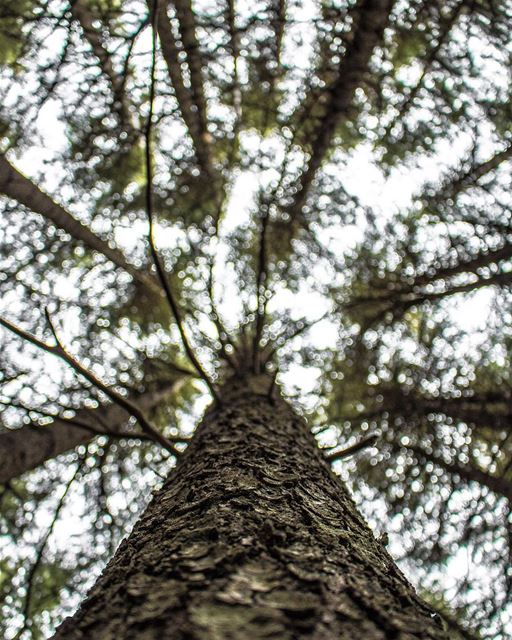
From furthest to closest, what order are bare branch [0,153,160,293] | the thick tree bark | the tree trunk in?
the thick tree bark → bare branch [0,153,160,293] → the tree trunk

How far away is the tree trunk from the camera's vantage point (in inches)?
34.3

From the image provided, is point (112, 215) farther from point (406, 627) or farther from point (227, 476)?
point (406, 627)

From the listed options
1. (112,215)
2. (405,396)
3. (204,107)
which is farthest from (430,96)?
(112,215)

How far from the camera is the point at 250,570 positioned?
104 centimetres

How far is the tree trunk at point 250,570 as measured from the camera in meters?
0.87

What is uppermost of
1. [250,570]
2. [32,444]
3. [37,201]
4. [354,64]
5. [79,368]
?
[354,64]

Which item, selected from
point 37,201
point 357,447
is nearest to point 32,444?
point 37,201

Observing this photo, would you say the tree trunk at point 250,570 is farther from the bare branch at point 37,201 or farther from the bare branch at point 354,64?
the bare branch at point 354,64

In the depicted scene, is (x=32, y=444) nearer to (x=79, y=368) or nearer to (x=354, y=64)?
(x=79, y=368)

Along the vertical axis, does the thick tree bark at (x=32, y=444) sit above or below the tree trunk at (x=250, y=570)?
above

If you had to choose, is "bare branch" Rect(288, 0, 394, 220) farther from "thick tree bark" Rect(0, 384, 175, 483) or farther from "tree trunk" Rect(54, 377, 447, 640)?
"tree trunk" Rect(54, 377, 447, 640)

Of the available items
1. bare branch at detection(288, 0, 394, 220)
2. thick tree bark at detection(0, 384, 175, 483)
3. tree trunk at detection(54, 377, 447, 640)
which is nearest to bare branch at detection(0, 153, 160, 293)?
thick tree bark at detection(0, 384, 175, 483)

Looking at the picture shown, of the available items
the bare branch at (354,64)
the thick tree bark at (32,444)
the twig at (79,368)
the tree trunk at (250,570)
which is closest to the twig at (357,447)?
the tree trunk at (250,570)

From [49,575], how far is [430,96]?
A: 6.00m
